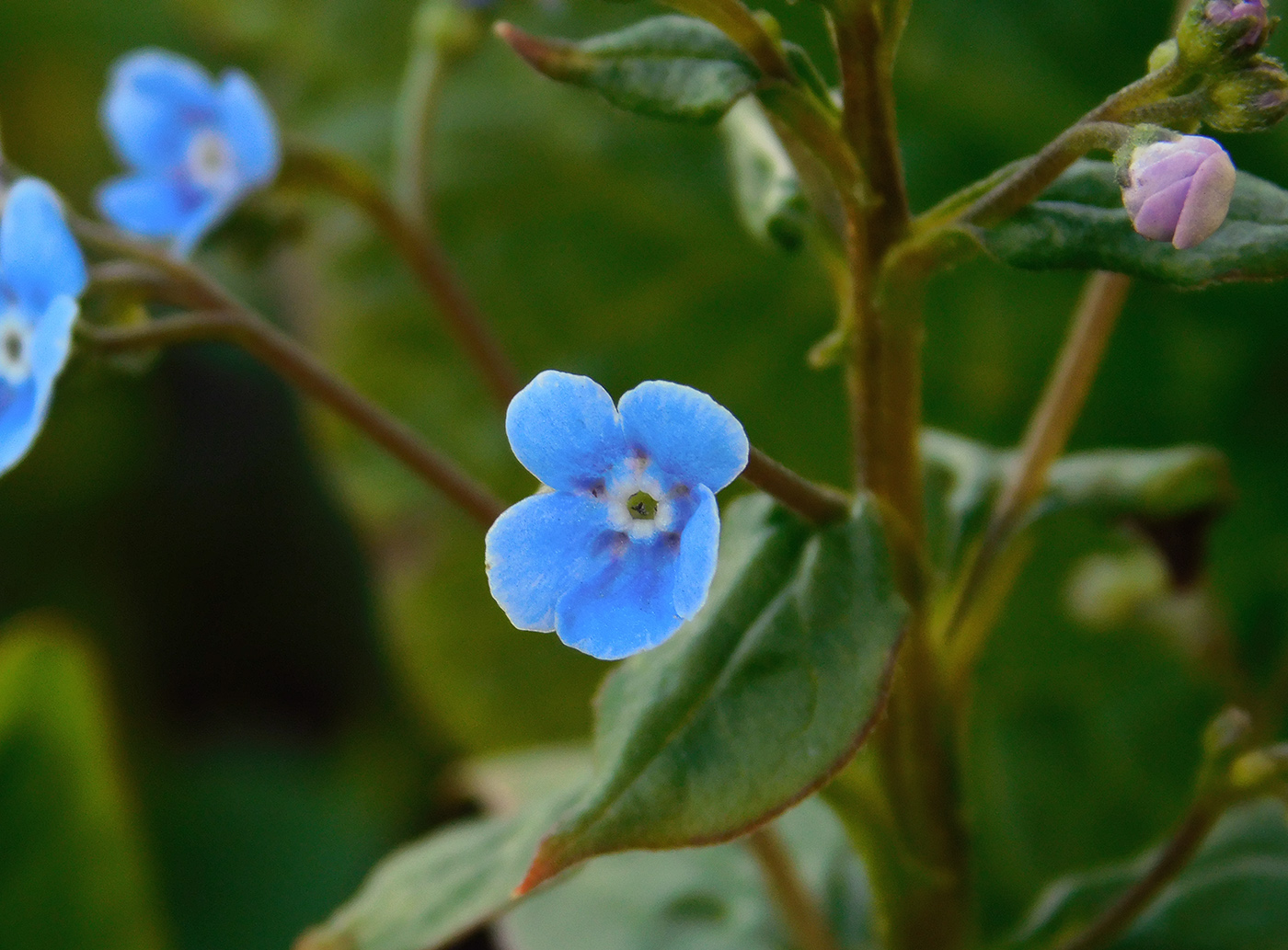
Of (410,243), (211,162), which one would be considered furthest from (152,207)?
(410,243)

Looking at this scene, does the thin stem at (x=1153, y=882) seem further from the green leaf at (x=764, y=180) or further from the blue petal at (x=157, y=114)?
the blue petal at (x=157, y=114)

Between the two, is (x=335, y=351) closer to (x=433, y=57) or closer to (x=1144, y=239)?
(x=433, y=57)

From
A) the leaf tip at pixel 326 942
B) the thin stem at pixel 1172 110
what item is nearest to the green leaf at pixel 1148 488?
the thin stem at pixel 1172 110

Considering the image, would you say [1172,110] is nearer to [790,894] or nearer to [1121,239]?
[1121,239]

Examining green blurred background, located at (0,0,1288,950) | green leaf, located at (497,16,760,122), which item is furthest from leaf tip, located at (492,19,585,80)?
green blurred background, located at (0,0,1288,950)

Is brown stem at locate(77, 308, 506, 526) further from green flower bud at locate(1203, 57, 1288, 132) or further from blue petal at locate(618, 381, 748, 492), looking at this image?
green flower bud at locate(1203, 57, 1288, 132)

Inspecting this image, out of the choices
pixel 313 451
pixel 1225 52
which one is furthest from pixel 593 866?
pixel 313 451
